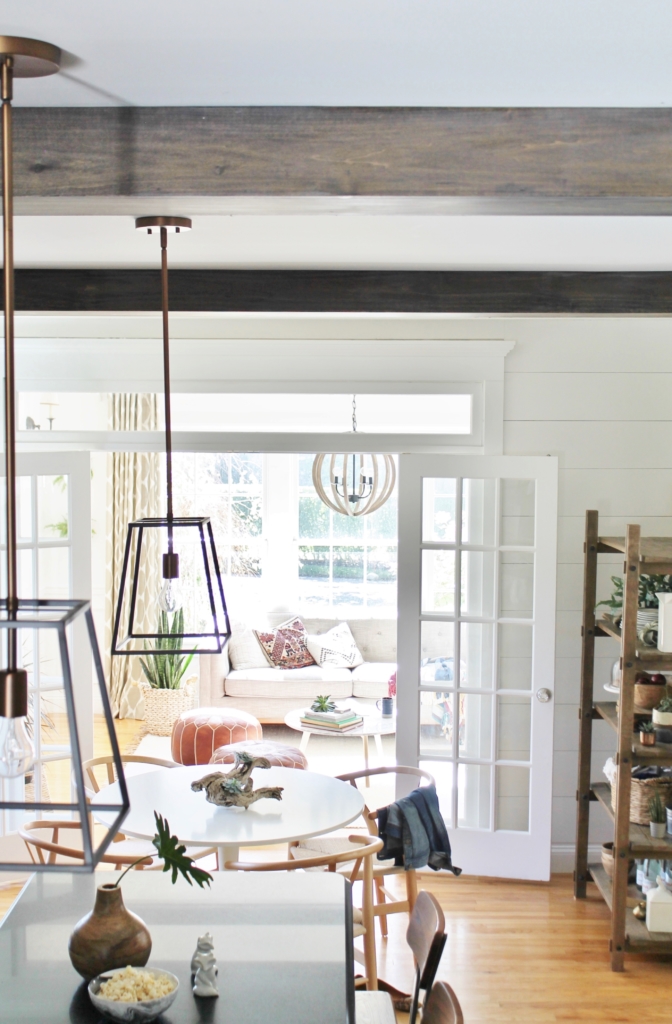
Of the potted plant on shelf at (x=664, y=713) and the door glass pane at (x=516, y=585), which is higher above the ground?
the door glass pane at (x=516, y=585)

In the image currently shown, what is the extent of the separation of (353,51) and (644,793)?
3298mm

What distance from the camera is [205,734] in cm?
582

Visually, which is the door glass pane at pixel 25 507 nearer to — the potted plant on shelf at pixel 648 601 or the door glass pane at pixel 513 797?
the door glass pane at pixel 513 797

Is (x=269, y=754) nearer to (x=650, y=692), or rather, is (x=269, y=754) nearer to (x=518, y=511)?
(x=518, y=511)

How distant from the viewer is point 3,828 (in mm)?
4254

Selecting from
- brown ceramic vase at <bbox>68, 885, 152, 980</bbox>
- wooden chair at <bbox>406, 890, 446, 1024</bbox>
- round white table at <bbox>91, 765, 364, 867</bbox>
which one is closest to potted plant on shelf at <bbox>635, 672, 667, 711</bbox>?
round white table at <bbox>91, 765, 364, 867</bbox>

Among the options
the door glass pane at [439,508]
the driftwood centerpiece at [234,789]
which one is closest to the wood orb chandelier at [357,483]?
the door glass pane at [439,508]

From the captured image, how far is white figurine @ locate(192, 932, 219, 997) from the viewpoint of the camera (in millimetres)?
2107

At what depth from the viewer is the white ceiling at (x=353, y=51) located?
1324 mm

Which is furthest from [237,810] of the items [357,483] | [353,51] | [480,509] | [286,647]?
[357,483]

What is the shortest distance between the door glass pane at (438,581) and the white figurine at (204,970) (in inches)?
96.6

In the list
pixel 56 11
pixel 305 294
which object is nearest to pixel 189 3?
pixel 56 11

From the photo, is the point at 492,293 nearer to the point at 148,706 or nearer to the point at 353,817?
the point at 353,817

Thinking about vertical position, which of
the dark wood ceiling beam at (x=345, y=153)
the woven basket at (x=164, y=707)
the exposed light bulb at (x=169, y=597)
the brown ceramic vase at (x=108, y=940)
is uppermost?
the dark wood ceiling beam at (x=345, y=153)
